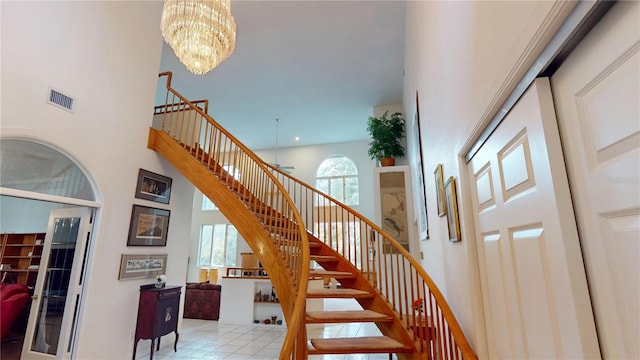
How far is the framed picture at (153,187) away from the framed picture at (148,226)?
179mm

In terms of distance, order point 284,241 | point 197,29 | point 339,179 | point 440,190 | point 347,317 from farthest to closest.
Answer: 1. point 339,179
2. point 284,241
3. point 347,317
4. point 197,29
5. point 440,190

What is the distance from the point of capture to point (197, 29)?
2.81 meters

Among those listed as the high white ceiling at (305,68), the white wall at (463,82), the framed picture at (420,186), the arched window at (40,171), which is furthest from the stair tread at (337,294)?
the high white ceiling at (305,68)

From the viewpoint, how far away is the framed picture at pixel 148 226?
13.0 feet

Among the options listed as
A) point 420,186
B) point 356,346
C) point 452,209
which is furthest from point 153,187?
point 452,209

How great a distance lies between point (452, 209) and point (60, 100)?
414cm

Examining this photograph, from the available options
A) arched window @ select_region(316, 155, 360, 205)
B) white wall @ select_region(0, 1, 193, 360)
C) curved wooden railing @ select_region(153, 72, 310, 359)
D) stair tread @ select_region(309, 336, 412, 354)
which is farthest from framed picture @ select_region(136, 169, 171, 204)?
arched window @ select_region(316, 155, 360, 205)

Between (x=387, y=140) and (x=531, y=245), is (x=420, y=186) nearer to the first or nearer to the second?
(x=387, y=140)

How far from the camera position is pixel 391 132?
6.35 metres

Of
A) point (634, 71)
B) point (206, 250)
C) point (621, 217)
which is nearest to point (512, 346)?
point (621, 217)

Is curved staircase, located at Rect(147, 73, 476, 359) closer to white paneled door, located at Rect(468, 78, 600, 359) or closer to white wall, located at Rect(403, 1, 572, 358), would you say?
white wall, located at Rect(403, 1, 572, 358)

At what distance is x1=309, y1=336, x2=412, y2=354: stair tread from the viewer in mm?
2551

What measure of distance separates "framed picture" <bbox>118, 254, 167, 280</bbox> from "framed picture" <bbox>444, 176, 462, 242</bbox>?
13.3ft

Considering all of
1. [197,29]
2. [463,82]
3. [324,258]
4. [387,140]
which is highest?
[387,140]
